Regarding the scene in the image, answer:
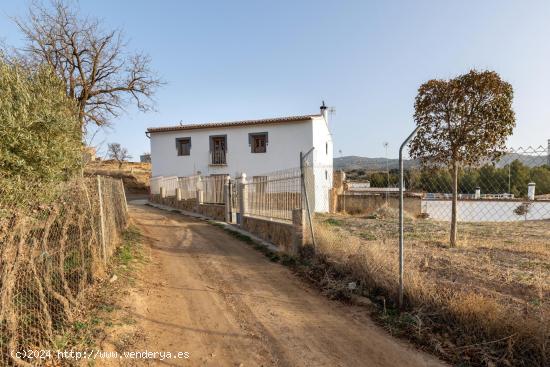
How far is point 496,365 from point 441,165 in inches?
238

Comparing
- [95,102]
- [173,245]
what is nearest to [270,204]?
[173,245]

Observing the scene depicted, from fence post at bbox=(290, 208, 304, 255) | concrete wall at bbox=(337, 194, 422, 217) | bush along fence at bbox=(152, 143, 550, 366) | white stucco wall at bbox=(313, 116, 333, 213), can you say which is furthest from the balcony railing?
Answer: fence post at bbox=(290, 208, 304, 255)

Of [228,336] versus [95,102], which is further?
[95,102]

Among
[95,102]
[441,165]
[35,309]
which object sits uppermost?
[95,102]

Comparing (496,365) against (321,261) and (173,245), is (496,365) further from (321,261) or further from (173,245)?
(173,245)

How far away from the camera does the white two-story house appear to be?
25.1 metres

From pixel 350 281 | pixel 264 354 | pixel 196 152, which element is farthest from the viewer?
pixel 196 152

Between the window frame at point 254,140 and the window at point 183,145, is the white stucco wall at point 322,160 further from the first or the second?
the window at point 183,145

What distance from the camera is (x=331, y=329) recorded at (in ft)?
A: 14.8

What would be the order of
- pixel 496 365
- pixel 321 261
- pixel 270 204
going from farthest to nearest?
pixel 270 204 → pixel 321 261 → pixel 496 365

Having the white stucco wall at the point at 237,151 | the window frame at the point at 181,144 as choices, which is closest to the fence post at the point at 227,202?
the white stucco wall at the point at 237,151

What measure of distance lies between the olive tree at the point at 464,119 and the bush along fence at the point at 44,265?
7.23m

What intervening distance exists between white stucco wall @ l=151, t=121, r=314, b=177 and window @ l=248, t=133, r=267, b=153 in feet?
0.89

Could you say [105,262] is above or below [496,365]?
above
